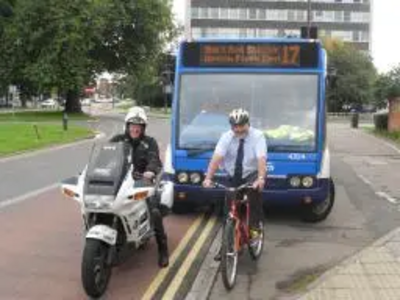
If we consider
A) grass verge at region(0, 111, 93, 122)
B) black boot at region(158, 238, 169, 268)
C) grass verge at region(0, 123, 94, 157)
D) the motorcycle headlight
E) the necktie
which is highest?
the necktie

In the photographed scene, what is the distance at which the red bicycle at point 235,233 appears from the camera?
26.3 feet

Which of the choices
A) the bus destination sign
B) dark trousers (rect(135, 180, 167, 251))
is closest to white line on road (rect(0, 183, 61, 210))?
the bus destination sign

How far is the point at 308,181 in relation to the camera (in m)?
12.0

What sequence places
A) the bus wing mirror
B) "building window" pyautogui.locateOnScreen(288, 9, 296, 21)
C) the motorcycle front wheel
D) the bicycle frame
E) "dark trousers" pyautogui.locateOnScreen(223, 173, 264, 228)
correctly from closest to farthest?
1. the motorcycle front wheel
2. the bicycle frame
3. "dark trousers" pyautogui.locateOnScreen(223, 173, 264, 228)
4. the bus wing mirror
5. "building window" pyautogui.locateOnScreen(288, 9, 296, 21)

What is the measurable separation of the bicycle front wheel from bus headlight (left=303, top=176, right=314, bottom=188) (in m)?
3.89

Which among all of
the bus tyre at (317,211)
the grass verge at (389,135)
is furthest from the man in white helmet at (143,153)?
the grass verge at (389,135)

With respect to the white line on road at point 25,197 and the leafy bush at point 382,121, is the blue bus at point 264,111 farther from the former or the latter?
the leafy bush at point 382,121

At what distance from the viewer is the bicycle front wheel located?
797cm

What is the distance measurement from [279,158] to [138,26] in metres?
55.3

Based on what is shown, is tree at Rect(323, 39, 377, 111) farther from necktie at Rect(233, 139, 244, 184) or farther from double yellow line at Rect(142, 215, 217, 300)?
necktie at Rect(233, 139, 244, 184)

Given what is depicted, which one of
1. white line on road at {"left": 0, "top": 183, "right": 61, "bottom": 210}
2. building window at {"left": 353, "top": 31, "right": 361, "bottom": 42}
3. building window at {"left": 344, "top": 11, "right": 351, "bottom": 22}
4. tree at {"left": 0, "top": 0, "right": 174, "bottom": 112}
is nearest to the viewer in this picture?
white line on road at {"left": 0, "top": 183, "right": 61, "bottom": 210}

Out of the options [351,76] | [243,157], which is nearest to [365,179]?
[243,157]

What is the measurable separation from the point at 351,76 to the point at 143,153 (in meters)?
87.6

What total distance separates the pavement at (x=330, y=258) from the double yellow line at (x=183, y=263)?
0.20 metres
